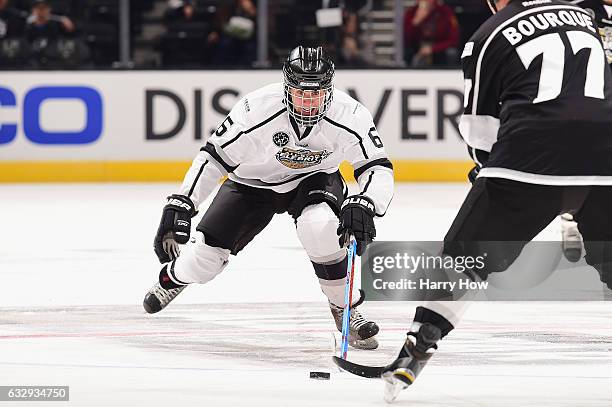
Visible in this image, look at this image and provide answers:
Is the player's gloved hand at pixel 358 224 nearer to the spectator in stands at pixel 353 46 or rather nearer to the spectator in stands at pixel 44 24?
the spectator in stands at pixel 353 46

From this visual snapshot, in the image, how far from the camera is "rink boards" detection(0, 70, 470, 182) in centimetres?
1245

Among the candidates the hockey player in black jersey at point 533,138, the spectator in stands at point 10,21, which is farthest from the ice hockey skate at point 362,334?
the spectator in stands at point 10,21

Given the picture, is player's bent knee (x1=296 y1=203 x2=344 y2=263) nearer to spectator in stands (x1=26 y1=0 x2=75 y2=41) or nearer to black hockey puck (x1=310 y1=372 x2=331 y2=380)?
black hockey puck (x1=310 y1=372 x2=331 y2=380)

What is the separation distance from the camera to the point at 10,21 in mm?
13289

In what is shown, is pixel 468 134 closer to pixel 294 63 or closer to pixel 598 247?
pixel 598 247

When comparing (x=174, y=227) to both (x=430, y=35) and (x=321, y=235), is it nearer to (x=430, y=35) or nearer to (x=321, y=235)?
(x=321, y=235)

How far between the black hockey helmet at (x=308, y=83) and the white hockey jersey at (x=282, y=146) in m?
0.09

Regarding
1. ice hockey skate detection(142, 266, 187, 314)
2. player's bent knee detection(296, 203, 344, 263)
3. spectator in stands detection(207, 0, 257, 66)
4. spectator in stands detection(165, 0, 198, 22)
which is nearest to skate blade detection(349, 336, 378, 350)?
player's bent knee detection(296, 203, 344, 263)

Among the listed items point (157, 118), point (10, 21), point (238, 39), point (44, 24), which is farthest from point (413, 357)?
point (10, 21)

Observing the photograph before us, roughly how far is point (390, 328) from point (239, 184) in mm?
827

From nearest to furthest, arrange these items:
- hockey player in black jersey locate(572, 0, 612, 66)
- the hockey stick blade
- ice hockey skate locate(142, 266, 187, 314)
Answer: the hockey stick blade, ice hockey skate locate(142, 266, 187, 314), hockey player in black jersey locate(572, 0, 612, 66)

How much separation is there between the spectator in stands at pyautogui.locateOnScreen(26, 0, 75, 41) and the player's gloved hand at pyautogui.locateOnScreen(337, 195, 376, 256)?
28.3 feet

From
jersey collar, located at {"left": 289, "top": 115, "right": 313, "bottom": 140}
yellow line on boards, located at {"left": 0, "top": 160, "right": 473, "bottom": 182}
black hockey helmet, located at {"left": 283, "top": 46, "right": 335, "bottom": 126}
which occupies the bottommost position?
yellow line on boards, located at {"left": 0, "top": 160, "right": 473, "bottom": 182}

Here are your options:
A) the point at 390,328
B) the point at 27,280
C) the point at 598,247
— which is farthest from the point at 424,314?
the point at 27,280
